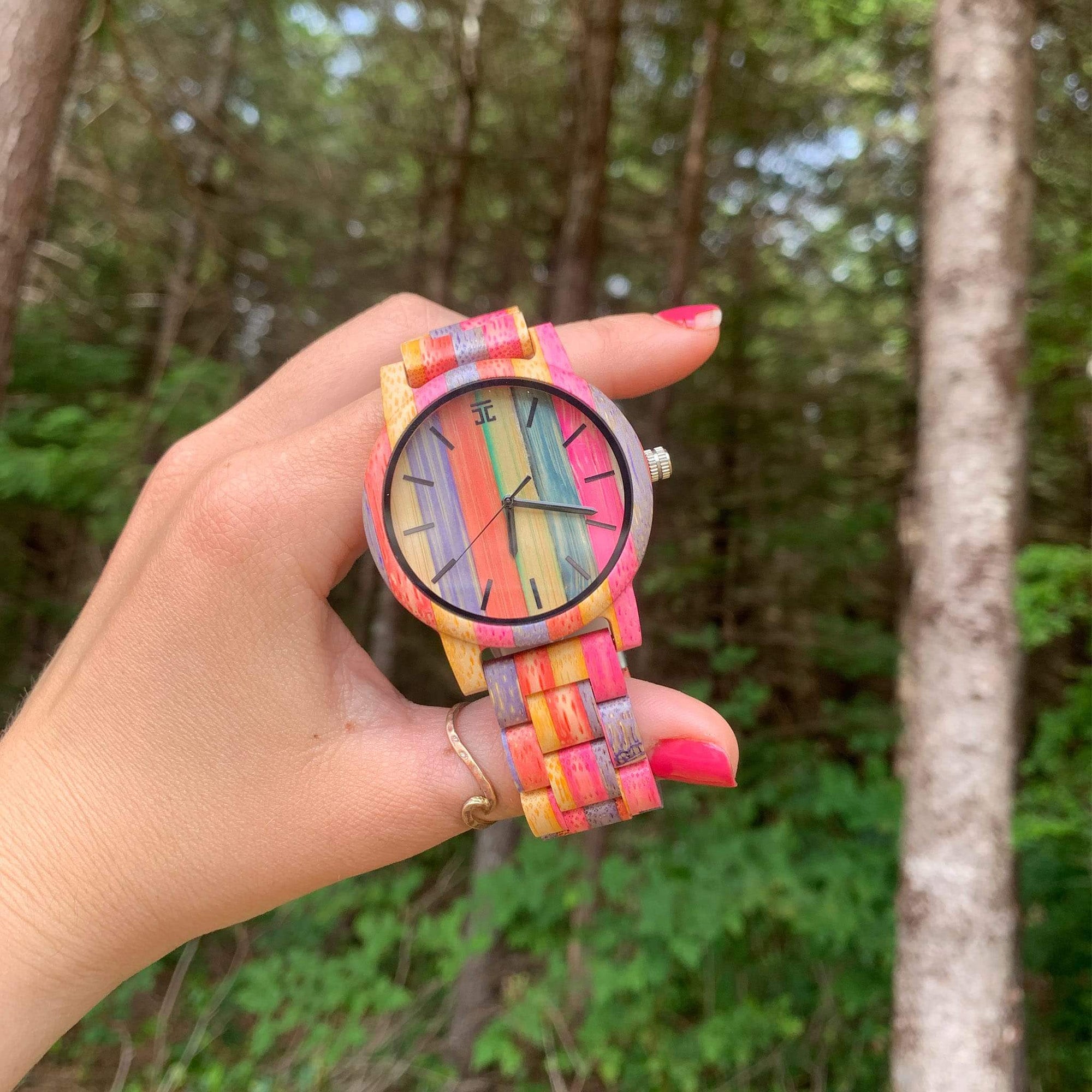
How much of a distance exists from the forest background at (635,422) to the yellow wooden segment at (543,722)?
2293 mm

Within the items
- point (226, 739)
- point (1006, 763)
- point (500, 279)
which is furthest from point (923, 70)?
point (226, 739)

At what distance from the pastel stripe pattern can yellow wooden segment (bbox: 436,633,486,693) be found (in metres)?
0.02

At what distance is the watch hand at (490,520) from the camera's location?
1.46 m

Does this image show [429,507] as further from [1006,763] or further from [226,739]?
[1006,763]

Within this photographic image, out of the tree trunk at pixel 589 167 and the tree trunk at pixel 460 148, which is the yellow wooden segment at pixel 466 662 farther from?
the tree trunk at pixel 460 148

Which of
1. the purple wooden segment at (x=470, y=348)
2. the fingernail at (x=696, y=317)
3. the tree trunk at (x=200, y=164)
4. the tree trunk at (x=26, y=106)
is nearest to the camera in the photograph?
the purple wooden segment at (x=470, y=348)

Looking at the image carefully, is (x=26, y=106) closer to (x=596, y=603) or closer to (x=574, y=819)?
(x=596, y=603)

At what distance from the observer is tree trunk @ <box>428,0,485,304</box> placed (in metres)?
6.18

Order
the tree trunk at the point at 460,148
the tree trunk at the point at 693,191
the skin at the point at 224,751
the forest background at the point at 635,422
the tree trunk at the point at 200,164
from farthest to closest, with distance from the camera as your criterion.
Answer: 1. the tree trunk at the point at 200,164
2. the tree trunk at the point at 460,148
3. the tree trunk at the point at 693,191
4. the forest background at the point at 635,422
5. the skin at the point at 224,751

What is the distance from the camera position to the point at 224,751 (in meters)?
1.42

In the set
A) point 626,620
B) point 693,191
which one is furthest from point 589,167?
point 626,620

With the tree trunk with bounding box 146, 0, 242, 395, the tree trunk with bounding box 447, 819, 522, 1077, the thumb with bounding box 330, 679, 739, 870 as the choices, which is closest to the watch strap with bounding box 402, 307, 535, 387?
the thumb with bounding box 330, 679, 739, 870

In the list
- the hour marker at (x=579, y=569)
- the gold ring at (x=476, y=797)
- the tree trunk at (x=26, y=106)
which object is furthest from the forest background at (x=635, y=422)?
the gold ring at (x=476, y=797)

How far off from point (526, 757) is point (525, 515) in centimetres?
49
